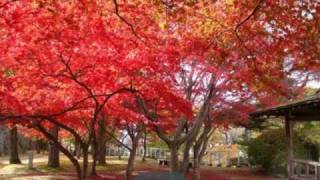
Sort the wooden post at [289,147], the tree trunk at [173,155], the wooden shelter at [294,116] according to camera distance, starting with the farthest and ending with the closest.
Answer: the tree trunk at [173,155] < the wooden post at [289,147] < the wooden shelter at [294,116]

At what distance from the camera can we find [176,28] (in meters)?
17.3

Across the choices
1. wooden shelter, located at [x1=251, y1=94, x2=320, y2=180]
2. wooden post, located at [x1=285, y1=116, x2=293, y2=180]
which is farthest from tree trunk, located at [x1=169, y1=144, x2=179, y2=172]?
wooden post, located at [x1=285, y1=116, x2=293, y2=180]

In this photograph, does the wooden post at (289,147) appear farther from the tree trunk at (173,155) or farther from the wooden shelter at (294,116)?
the tree trunk at (173,155)

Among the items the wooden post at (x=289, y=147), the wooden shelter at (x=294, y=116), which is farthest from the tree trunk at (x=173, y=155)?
the wooden post at (x=289, y=147)

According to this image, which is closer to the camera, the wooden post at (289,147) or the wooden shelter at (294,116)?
the wooden shelter at (294,116)

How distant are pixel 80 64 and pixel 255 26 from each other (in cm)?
502

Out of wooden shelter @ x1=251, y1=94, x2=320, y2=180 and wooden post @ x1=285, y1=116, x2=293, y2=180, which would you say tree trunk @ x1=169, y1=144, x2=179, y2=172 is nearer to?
wooden shelter @ x1=251, y1=94, x2=320, y2=180

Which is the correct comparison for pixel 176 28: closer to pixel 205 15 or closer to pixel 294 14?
pixel 205 15

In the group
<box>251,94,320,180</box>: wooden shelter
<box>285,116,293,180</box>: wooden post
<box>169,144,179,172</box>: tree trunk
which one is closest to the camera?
<box>251,94,320,180</box>: wooden shelter

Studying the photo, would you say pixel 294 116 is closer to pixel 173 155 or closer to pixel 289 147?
pixel 289 147

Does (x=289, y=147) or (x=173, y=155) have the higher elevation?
(x=289, y=147)

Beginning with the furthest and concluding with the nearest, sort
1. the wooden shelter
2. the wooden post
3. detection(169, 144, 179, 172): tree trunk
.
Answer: detection(169, 144, 179, 172): tree trunk
the wooden post
the wooden shelter

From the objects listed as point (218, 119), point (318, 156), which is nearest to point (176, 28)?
point (218, 119)

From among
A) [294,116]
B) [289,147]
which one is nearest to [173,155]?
[289,147]
